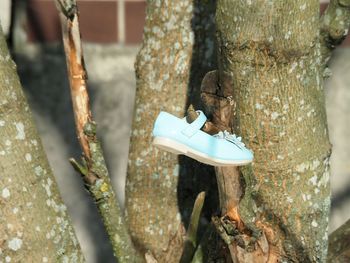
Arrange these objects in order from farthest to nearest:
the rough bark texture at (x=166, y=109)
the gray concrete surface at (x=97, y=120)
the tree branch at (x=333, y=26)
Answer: the gray concrete surface at (x=97, y=120)
the rough bark texture at (x=166, y=109)
the tree branch at (x=333, y=26)

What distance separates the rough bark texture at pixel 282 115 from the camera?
162 cm

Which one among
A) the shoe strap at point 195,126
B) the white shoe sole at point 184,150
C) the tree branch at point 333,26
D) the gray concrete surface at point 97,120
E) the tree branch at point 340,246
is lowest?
the gray concrete surface at point 97,120

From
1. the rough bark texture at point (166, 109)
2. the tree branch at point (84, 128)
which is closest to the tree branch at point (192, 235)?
the rough bark texture at point (166, 109)

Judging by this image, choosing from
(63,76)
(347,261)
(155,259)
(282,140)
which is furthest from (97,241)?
(282,140)

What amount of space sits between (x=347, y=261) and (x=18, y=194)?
0.95m

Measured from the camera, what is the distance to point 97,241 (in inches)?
137

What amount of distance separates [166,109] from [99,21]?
1469mm

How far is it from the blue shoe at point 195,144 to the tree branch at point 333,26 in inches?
20.5

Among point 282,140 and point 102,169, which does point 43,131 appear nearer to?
point 102,169

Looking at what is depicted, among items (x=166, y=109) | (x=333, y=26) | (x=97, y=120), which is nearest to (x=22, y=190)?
(x=166, y=109)

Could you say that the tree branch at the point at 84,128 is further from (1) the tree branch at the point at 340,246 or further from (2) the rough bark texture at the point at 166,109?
(1) the tree branch at the point at 340,246

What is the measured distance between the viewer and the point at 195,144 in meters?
1.56

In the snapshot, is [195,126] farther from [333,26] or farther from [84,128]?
[333,26]

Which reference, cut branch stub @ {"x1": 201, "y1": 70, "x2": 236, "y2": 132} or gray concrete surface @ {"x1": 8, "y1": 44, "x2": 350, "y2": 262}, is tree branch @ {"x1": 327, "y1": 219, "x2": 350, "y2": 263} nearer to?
cut branch stub @ {"x1": 201, "y1": 70, "x2": 236, "y2": 132}
